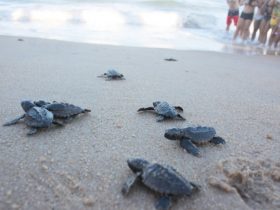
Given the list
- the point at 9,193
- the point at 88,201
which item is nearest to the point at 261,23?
the point at 88,201

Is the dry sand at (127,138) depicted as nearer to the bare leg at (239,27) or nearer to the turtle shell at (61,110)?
the turtle shell at (61,110)

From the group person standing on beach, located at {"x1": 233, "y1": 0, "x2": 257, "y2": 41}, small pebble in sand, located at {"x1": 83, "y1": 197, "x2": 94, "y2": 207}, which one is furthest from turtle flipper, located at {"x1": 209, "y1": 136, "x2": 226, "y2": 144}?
person standing on beach, located at {"x1": 233, "y1": 0, "x2": 257, "y2": 41}

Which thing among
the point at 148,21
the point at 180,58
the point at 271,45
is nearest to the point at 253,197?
the point at 180,58

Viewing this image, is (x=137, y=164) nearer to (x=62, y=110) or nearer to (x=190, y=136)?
(x=190, y=136)

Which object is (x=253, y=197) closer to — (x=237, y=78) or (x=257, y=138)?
(x=257, y=138)

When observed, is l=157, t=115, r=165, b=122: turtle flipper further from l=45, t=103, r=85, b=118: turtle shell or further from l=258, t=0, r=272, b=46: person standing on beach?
l=258, t=0, r=272, b=46: person standing on beach

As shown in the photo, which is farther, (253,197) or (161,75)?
(161,75)

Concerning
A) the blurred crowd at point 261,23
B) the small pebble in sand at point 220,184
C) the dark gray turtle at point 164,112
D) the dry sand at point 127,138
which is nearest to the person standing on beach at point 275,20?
the blurred crowd at point 261,23
